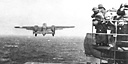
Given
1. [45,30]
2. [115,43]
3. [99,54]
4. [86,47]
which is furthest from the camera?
[45,30]

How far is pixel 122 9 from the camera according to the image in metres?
12.3

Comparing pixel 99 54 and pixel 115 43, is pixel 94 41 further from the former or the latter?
pixel 115 43

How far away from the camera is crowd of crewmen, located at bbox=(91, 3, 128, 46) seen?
483 inches

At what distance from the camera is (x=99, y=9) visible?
518 inches

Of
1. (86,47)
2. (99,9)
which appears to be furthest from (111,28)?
(86,47)

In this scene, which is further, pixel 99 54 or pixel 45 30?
pixel 45 30

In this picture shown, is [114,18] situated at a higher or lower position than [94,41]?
higher

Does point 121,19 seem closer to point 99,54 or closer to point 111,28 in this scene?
point 111,28

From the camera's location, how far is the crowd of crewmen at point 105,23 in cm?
1227

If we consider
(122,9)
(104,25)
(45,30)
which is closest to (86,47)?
(104,25)

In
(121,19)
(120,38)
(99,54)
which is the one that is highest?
(121,19)

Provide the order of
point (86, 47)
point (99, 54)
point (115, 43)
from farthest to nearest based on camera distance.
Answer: point (86, 47)
point (99, 54)
point (115, 43)

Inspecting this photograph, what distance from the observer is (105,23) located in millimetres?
12609

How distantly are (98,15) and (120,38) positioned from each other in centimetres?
162
